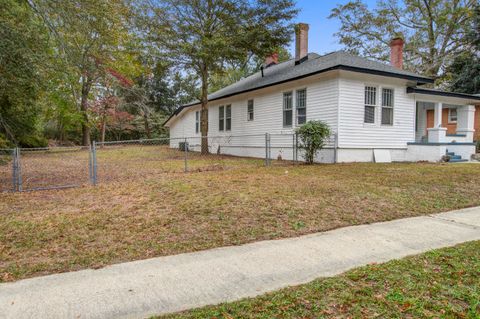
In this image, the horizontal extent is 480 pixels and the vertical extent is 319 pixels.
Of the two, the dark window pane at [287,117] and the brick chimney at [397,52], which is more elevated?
the brick chimney at [397,52]

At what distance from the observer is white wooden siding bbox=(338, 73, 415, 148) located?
11695 mm

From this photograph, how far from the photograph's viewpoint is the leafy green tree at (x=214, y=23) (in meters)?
14.4

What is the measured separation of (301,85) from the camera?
1313 centimetres

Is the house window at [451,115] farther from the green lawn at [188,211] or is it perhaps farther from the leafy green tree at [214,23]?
the green lawn at [188,211]

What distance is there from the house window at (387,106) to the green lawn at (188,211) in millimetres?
4560

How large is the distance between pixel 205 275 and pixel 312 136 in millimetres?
8623

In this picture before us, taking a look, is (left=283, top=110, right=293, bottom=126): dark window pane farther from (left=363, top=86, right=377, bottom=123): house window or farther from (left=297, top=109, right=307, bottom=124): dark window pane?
(left=363, top=86, right=377, bottom=123): house window

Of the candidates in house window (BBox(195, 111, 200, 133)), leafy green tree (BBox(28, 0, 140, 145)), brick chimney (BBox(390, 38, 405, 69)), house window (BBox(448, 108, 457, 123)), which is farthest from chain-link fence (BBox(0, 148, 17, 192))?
house window (BBox(448, 108, 457, 123))

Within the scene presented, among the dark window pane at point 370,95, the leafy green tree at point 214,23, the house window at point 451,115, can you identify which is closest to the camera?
the dark window pane at point 370,95

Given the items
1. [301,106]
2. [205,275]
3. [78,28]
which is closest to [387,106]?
[301,106]

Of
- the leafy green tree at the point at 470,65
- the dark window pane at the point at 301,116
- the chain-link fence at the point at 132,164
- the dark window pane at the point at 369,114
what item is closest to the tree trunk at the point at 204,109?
the chain-link fence at the point at 132,164

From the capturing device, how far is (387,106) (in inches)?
496

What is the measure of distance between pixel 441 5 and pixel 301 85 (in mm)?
20256

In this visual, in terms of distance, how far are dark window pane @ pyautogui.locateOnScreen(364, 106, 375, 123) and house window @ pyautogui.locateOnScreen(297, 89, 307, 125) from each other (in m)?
2.33
